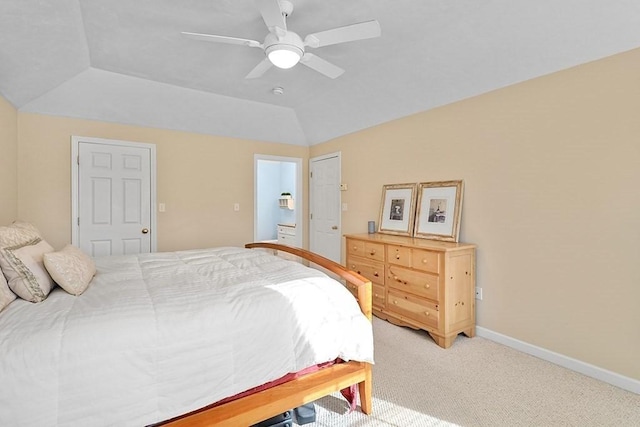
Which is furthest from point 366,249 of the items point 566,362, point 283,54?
point 283,54

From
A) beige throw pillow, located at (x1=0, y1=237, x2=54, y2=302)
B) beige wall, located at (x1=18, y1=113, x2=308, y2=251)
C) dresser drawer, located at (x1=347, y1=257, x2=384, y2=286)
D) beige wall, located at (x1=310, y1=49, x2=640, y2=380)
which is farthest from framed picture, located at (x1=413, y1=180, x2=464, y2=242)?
beige throw pillow, located at (x1=0, y1=237, x2=54, y2=302)

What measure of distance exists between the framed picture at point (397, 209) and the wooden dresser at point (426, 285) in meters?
0.26

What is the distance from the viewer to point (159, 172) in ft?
13.5

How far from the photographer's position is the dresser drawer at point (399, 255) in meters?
2.95

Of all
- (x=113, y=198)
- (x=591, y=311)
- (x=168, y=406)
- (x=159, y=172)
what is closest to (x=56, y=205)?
(x=113, y=198)

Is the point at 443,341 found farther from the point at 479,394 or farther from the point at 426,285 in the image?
the point at 479,394

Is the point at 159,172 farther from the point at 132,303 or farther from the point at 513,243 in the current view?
the point at 513,243

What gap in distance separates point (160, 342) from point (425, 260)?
224 cm

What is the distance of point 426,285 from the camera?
2764 millimetres

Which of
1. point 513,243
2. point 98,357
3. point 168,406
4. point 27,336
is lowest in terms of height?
point 168,406

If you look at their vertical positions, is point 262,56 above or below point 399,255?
above

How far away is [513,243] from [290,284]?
6.97 ft

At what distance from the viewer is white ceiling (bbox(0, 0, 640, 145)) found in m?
2.13

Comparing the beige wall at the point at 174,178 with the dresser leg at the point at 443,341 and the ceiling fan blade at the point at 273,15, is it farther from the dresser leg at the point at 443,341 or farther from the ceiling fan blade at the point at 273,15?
the dresser leg at the point at 443,341
